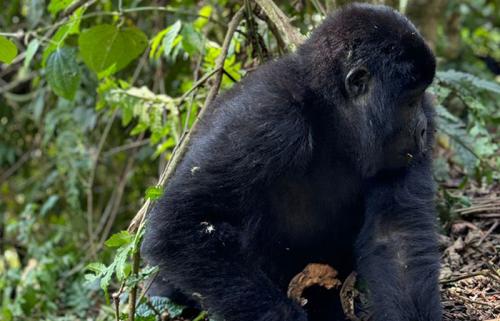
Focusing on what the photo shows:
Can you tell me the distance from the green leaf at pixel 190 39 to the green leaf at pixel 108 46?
0.95 ft

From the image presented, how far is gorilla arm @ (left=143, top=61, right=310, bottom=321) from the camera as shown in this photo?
2936mm

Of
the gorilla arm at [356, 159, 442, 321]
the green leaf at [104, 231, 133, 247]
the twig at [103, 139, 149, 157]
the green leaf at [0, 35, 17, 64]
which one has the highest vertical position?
the green leaf at [0, 35, 17, 64]

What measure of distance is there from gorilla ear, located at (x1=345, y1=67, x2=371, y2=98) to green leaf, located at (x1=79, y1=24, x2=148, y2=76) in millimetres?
1575

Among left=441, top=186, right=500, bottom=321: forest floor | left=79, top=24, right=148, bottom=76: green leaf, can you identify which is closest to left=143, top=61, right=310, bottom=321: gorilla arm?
left=441, top=186, right=500, bottom=321: forest floor

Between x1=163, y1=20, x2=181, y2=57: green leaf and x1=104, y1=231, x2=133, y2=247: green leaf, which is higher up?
x1=163, y1=20, x2=181, y2=57: green leaf

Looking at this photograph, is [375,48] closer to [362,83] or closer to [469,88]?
[362,83]

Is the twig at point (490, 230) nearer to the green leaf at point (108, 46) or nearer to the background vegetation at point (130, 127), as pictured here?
the background vegetation at point (130, 127)

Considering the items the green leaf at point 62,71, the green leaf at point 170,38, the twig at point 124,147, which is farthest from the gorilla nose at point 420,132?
the twig at point 124,147

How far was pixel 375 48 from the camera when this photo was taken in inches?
129

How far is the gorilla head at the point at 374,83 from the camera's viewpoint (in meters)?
3.25

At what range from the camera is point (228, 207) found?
3.10 m

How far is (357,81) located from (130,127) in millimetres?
3669

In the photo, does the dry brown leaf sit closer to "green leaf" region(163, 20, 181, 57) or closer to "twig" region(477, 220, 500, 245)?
"twig" region(477, 220, 500, 245)

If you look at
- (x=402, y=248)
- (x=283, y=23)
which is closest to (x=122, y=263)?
(x=402, y=248)
